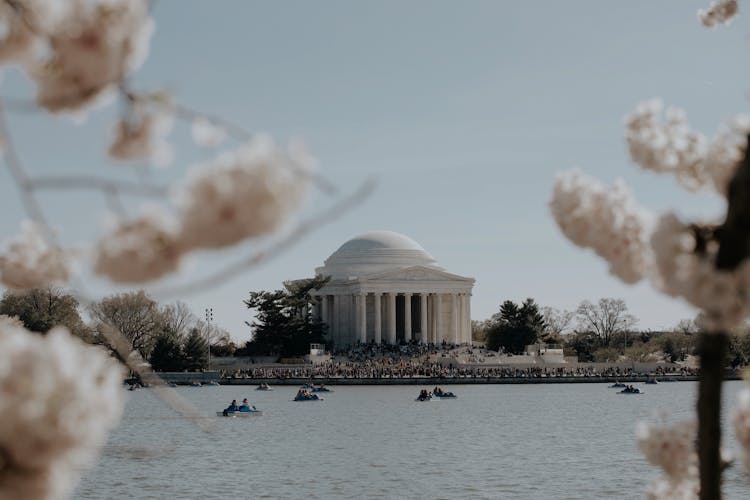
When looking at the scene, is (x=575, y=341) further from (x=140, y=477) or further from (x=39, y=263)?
(x=39, y=263)

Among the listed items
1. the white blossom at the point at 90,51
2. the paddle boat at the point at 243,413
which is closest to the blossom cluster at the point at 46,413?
the white blossom at the point at 90,51

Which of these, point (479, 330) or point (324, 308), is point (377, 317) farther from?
point (479, 330)

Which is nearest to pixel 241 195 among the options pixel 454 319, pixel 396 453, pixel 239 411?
pixel 396 453

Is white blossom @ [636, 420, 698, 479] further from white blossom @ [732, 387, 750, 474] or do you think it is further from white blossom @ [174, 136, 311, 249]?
white blossom @ [174, 136, 311, 249]

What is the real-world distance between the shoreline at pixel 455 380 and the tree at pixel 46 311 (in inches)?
731

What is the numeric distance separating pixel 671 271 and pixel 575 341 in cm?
14168

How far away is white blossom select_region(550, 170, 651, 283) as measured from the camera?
15.3ft

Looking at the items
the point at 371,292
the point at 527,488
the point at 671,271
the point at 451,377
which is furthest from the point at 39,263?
the point at 371,292

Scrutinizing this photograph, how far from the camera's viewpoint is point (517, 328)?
123 meters

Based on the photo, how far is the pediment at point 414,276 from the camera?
129500mm

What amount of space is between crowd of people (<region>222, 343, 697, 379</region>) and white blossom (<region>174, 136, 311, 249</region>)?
9904 centimetres

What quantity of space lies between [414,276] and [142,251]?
128 m

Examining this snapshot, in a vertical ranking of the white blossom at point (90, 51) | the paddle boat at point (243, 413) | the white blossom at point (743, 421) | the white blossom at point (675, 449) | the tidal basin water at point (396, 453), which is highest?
the white blossom at point (90, 51)

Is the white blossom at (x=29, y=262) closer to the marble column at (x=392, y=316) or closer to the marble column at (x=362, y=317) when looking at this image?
the marble column at (x=362, y=317)
